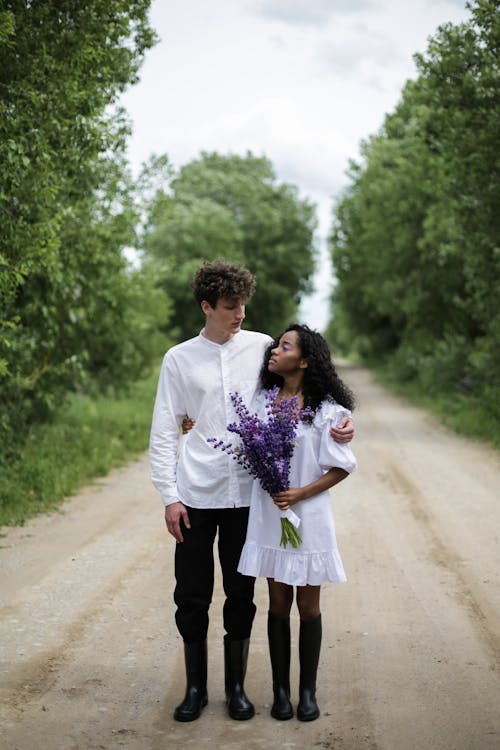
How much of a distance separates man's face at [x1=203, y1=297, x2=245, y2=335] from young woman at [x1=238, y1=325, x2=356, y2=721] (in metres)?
0.24

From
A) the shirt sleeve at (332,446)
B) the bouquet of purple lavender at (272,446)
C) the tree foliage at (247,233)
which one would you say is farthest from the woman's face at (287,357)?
the tree foliage at (247,233)

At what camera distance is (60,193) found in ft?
36.3

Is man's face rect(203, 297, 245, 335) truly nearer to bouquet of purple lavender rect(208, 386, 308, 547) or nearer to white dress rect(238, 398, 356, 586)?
bouquet of purple lavender rect(208, 386, 308, 547)

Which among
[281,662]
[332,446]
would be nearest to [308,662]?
[281,662]

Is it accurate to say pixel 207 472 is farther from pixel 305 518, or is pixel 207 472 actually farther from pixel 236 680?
pixel 236 680

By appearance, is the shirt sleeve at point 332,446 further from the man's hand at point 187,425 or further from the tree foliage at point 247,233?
the tree foliage at point 247,233

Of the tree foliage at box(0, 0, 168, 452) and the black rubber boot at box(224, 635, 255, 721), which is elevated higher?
the tree foliage at box(0, 0, 168, 452)

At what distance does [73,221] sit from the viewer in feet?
39.7

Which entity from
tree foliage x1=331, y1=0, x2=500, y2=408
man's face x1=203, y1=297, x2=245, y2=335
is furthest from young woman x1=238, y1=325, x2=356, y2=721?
tree foliage x1=331, y1=0, x2=500, y2=408

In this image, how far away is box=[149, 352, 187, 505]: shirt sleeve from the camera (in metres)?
4.55

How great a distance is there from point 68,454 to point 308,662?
29.1 ft

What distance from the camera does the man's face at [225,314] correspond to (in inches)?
179

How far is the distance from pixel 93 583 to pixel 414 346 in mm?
25560

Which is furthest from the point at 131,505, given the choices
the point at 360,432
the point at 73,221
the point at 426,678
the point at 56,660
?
the point at 360,432
